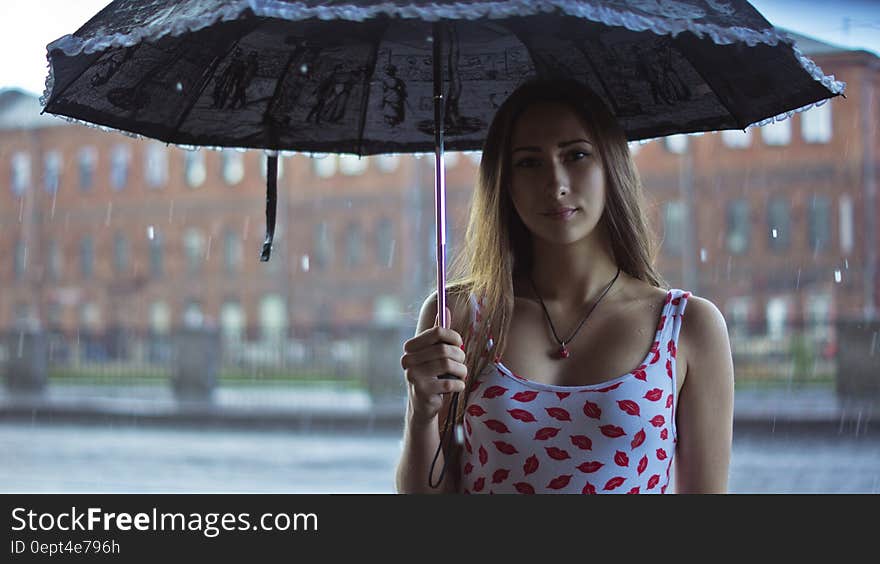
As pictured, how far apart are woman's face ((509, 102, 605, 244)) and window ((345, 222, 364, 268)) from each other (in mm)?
27282

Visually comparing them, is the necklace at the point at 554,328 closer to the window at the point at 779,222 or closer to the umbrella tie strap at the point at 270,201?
the umbrella tie strap at the point at 270,201

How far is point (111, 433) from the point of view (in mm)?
14820

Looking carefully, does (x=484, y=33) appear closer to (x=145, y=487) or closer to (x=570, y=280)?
(x=570, y=280)

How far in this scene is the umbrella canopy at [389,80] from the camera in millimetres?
1803

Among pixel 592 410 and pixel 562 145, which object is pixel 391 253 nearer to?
pixel 562 145

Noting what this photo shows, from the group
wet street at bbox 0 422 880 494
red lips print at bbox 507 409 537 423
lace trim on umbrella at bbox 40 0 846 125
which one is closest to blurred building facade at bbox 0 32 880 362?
wet street at bbox 0 422 880 494

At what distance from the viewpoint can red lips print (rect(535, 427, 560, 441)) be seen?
161cm

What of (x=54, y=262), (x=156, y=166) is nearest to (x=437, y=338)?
(x=156, y=166)

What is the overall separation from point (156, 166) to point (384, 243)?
8158 mm

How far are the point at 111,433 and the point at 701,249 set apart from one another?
16.2 m

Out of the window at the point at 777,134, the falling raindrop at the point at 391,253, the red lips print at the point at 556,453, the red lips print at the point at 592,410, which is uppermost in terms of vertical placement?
the window at the point at 777,134

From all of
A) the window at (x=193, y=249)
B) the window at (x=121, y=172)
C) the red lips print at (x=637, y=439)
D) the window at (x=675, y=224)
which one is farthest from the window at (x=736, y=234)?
the red lips print at (x=637, y=439)

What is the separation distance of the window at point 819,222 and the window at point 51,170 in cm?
2210

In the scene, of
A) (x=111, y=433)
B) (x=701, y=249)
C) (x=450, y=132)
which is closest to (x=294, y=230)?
(x=701, y=249)
